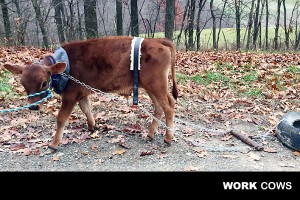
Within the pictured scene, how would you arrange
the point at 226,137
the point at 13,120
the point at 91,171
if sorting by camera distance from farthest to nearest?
the point at 13,120
the point at 226,137
the point at 91,171

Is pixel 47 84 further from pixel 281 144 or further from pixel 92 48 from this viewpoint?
pixel 281 144

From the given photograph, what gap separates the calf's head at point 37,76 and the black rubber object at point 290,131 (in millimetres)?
3475

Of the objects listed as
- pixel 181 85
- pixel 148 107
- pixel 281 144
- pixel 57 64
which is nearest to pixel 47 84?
pixel 57 64

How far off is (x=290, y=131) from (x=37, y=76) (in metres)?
3.78

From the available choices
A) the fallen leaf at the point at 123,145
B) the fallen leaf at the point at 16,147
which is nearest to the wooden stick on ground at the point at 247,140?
the fallen leaf at the point at 123,145

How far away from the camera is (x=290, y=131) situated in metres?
5.01

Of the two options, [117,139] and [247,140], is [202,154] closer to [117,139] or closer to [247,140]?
[247,140]

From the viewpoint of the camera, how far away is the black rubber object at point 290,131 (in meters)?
4.96

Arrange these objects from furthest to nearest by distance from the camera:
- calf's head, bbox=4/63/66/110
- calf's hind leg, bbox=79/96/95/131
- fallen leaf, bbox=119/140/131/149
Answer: calf's hind leg, bbox=79/96/95/131 < fallen leaf, bbox=119/140/131/149 < calf's head, bbox=4/63/66/110

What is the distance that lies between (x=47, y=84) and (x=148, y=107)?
115 inches

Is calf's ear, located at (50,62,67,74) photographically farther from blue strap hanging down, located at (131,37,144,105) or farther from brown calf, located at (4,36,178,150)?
blue strap hanging down, located at (131,37,144,105)

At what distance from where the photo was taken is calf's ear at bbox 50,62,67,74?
4.42 metres

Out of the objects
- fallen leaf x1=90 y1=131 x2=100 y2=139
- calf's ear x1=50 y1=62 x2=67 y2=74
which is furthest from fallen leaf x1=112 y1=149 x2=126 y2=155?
calf's ear x1=50 y1=62 x2=67 y2=74

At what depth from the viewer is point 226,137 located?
5.53m
